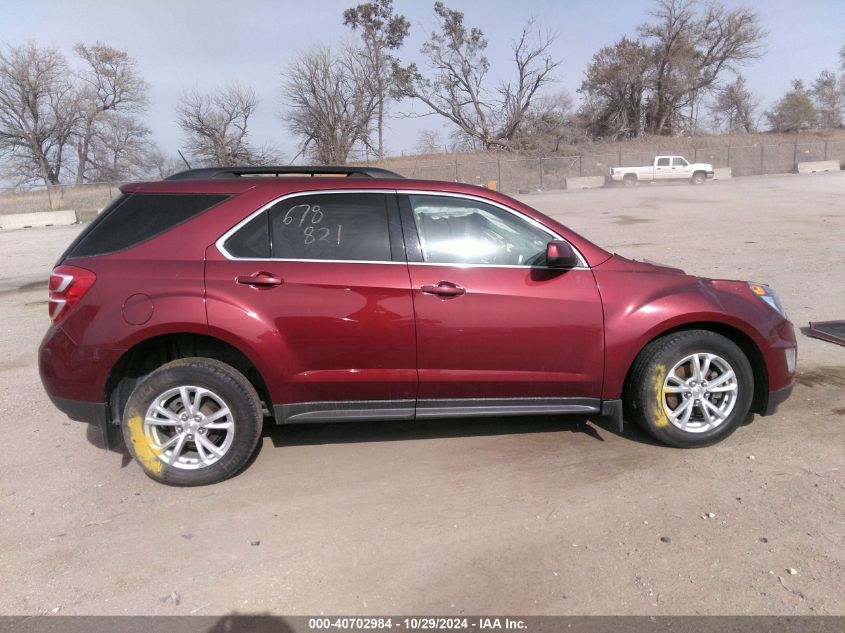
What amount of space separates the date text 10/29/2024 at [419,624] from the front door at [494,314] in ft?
4.61

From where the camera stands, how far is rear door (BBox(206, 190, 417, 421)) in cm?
357

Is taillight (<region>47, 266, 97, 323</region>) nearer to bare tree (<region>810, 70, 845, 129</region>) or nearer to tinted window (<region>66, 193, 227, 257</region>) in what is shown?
tinted window (<region>66, 193, 227, 257</region>)

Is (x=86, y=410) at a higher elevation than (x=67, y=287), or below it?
below

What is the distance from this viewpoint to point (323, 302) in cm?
359

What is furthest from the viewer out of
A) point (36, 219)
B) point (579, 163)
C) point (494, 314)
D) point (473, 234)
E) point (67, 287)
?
point (579, 163)

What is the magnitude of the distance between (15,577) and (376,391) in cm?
201

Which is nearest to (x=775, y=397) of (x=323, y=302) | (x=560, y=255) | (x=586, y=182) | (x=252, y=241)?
(x=560, y=255)

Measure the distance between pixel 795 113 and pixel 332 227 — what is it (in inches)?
2943

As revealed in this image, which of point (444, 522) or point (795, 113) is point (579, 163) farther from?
point (444, 522)

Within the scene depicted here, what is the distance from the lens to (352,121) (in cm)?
4878

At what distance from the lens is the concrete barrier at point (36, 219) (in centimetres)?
3062

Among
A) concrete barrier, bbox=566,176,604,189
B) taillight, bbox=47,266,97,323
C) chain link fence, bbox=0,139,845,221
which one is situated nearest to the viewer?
taillight, bbox=47,266,97,323

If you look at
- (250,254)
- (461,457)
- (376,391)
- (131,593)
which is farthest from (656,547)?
(250,254)

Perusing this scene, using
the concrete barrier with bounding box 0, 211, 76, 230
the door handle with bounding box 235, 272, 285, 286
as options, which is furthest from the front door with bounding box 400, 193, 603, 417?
the concrete barrier with bounding box 0, 211, 76, 230
